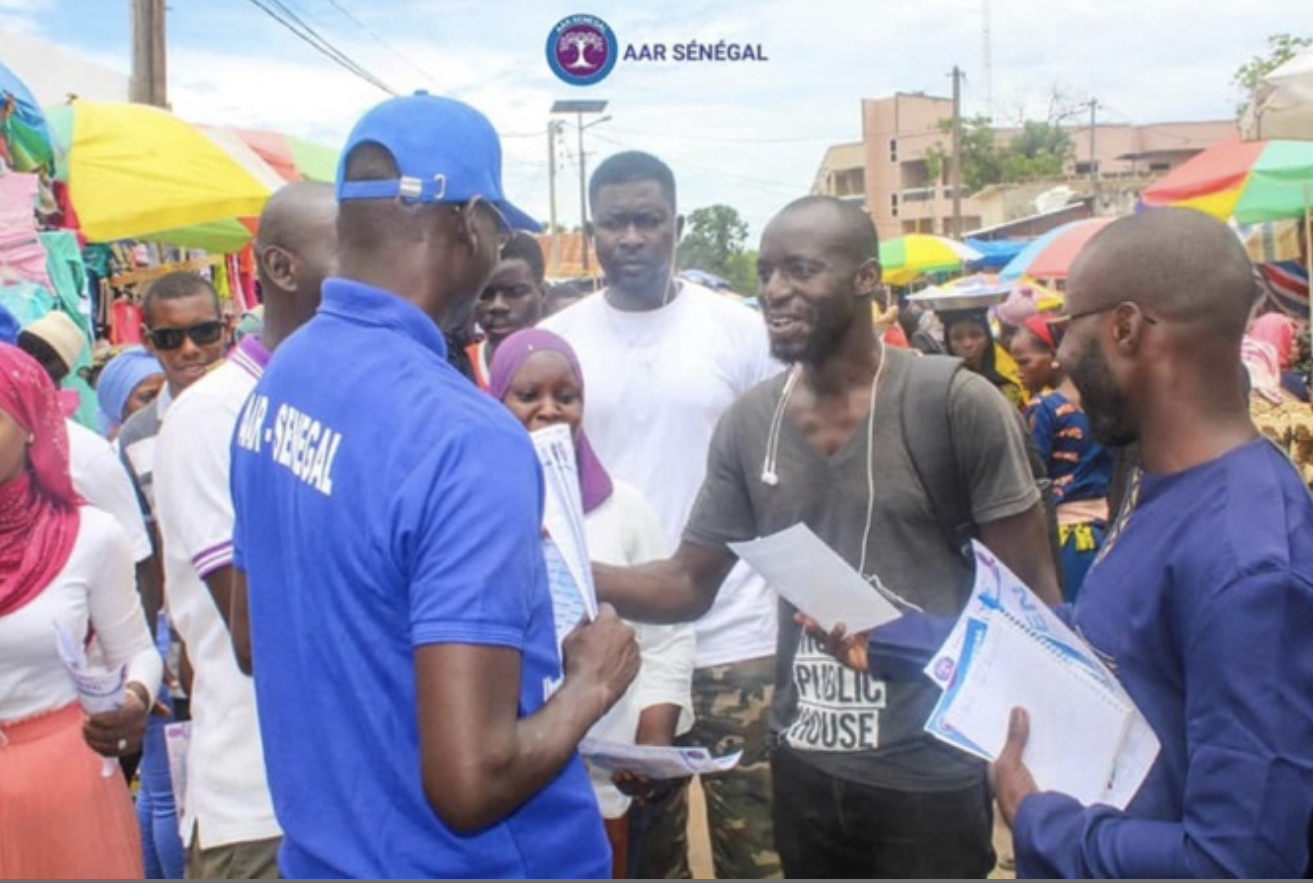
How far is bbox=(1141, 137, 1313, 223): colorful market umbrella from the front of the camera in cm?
554

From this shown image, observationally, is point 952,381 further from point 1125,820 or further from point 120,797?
point 120,797

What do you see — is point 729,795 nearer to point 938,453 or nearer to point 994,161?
point 938,453

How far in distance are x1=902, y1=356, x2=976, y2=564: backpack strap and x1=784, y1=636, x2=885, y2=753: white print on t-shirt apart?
1.03 ft

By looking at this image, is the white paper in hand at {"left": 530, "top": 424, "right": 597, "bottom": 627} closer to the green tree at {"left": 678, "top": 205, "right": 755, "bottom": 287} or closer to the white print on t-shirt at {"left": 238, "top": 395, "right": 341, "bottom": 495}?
the white print on t-shirt at {"left": 238, "top": 395, "right": 341, "bottom": 495}

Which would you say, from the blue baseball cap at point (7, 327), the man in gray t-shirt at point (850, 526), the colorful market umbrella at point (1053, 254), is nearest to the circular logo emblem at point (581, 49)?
the man in gray t-shirt at point (850, 526)

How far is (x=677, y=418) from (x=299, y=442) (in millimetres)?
1733

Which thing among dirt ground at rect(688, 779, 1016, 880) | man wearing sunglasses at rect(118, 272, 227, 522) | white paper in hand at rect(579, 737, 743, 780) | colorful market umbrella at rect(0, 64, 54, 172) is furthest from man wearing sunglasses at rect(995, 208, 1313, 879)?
colorful market umbrella at rect(0, 64, 54, 172)

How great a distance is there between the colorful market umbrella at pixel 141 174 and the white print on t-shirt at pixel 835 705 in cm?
290

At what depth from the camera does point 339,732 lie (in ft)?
4.89

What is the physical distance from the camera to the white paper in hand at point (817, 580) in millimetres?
2207

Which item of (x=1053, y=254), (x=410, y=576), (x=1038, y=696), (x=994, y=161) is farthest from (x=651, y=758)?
(x=994, y=161)

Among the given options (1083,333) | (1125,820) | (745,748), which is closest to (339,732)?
(1125,820)

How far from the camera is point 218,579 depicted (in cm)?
221

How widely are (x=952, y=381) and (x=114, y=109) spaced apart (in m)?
3.41
